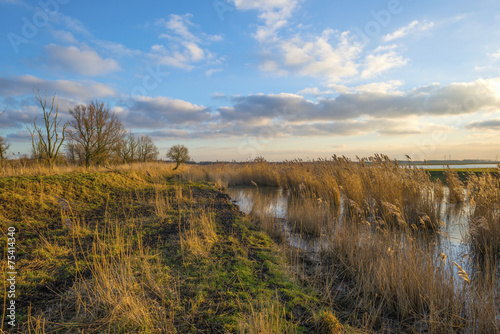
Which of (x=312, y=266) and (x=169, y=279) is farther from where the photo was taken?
(x=312, y=266)

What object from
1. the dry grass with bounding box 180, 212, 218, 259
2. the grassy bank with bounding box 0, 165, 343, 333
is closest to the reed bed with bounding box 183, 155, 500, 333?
the grassy bank with bounding box 0, 165, 343, 333

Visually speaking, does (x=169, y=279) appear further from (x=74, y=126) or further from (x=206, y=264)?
(x=74, y=126)

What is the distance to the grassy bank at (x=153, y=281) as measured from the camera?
7.57 feet

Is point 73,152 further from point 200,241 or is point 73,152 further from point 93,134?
point 200,241

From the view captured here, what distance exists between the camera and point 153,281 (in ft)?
9.52

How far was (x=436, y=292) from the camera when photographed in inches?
109

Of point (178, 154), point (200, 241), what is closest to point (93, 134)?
point (178, 154)

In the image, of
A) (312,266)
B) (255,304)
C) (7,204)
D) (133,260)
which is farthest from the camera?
(7,204)

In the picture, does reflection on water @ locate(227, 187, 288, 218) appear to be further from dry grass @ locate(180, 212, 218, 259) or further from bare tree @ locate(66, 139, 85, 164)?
bare tree @ locate(66, 139, 85, 164)

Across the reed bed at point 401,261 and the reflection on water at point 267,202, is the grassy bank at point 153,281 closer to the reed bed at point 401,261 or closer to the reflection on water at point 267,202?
the reed bed at point 401,261

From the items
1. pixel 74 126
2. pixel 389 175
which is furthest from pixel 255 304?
pixel 74 126

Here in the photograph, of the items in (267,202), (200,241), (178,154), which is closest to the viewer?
(200,241)

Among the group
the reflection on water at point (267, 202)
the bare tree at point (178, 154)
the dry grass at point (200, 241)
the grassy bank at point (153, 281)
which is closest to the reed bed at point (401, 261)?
the grassy bank at point (153, 281)

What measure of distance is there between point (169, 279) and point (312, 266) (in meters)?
2.48
